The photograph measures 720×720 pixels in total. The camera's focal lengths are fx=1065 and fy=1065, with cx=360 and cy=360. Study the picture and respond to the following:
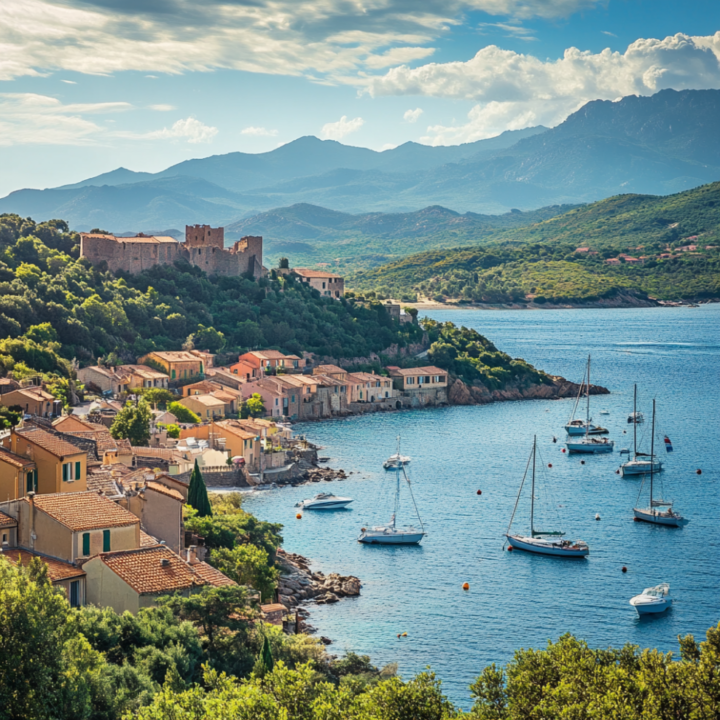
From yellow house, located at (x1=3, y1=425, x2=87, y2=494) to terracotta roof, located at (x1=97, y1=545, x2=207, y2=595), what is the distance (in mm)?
3924

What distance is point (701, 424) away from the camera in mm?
78438

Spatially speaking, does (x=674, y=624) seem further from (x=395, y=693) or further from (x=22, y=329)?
(x=22, y=329)

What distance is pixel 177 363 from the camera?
251 feet

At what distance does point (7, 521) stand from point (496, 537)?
2634 centimetres

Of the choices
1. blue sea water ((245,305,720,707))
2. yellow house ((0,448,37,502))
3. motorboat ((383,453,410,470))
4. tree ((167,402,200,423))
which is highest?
yellow house ((0,448,37,502))

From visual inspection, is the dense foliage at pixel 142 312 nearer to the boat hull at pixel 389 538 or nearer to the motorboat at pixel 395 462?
the motorboat at pixel 395 462

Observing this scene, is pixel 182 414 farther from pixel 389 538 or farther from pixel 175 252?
pixel 175 252

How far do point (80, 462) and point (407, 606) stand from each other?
533 inches

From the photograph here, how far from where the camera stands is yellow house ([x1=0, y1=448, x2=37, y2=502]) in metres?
27.3

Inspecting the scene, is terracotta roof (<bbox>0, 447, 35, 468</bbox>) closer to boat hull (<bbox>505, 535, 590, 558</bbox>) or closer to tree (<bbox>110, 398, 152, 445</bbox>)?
boat hull (<bbox>505, 535, 590, 558</bbox>)

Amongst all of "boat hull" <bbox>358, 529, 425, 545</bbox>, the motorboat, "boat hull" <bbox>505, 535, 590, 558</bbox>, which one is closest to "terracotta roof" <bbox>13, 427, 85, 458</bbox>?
"boat hull" <bbox>358, 529, 425, 545</bbox>

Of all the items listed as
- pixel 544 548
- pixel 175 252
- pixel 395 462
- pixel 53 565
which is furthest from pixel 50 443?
pixel 175 252

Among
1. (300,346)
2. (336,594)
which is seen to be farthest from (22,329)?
(336,594)

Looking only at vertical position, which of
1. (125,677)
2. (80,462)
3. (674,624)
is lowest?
(674,624)
